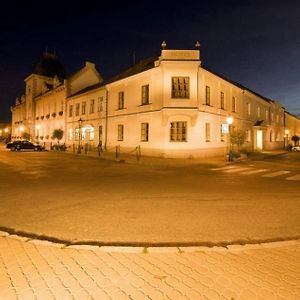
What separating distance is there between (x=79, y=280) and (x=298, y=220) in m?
4.83

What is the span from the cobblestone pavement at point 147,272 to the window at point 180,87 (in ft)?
64.3

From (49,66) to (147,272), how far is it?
181ft

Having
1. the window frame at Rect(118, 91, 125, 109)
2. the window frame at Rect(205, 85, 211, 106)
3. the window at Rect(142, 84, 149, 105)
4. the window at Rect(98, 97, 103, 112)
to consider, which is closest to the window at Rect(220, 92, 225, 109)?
the window frame at Rect(205, 85, 211, 106)

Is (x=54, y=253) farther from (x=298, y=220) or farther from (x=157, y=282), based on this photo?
A: (x=298, y=220)

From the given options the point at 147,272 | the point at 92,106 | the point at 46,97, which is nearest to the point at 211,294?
the point at 147,272

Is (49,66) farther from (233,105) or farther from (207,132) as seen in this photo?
(207,132)

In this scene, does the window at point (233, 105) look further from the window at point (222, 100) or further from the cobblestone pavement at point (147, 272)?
the cobblestone pavement at point (147, 272)

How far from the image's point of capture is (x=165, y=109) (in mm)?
22969

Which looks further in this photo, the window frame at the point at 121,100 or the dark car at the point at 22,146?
the dark car at the point at 22,146

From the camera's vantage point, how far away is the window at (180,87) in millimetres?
23312

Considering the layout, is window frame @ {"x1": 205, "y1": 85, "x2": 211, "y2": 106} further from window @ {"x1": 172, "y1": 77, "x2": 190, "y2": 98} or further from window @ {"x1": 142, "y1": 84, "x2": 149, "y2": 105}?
window @ {"x1": 142, "y1": 84, "x2": 149, "y2": 105}

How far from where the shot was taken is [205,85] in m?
24.7

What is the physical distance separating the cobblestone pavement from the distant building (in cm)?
1832

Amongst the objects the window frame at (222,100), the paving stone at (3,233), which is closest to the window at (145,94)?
the window frame at (222,100)
